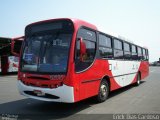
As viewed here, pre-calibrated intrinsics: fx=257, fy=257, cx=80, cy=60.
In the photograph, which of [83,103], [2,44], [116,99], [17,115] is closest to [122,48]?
[116,99]

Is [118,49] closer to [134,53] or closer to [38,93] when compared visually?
[134,53]

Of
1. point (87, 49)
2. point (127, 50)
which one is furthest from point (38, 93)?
point (127, 50)

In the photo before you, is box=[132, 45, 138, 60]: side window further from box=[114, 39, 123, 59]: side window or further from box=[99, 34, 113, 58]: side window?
box=[99, 34, 113, 58]: side window

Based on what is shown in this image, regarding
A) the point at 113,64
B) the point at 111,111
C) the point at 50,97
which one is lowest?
the point at 111,111

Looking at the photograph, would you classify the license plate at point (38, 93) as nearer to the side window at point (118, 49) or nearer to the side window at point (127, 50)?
the side window at point (118, 49)

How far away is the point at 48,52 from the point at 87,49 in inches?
58.0

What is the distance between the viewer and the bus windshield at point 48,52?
7875mm

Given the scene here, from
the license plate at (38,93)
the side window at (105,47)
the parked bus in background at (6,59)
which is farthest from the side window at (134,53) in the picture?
the parked bus in background at (6,59)

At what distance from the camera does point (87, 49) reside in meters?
8.90

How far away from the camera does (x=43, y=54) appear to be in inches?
322

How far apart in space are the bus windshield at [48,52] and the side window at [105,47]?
2.24 metres

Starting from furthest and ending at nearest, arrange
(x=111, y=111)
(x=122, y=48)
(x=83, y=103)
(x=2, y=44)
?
(x=2, y=44)
(x=122, y=48)
(x=83, y=103)
(x=111, y=111)

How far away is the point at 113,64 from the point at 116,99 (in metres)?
1.54

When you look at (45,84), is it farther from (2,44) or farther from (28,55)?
(2,44)
